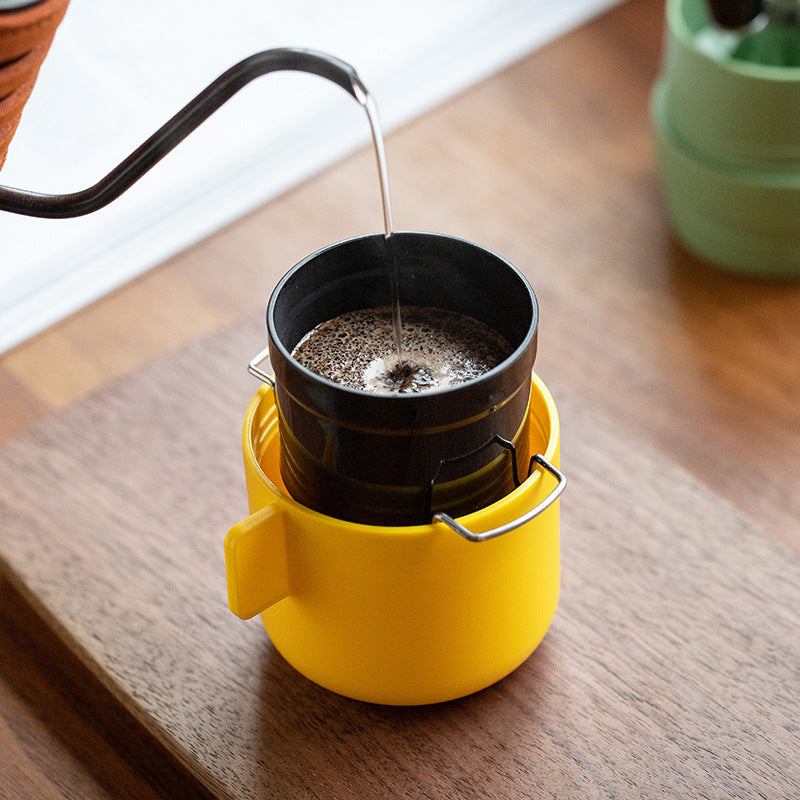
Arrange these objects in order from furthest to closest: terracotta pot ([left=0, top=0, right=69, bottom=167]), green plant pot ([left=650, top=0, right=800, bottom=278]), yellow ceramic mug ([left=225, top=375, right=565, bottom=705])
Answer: green plant pot ([left=650, top=0, right=800, bottom=278]) → yellow ceramic mug ([left=225, top=375, right=565, bottom=705]) → terracotta pot ([left=0, top=0, right=69, bottom=167])

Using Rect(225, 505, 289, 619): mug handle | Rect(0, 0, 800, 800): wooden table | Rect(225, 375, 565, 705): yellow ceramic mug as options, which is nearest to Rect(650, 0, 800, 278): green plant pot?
Rect(0, 0, 800, 800): wooden table

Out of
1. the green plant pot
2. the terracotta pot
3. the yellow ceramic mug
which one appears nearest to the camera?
the terracotta pot

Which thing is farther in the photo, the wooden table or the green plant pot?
the green plant pot

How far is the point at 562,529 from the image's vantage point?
0.70 metres

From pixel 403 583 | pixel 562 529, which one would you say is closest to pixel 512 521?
pixel 403 583

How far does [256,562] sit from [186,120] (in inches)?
8.2

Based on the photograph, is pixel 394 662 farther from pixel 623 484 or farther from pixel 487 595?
pixel 623 484

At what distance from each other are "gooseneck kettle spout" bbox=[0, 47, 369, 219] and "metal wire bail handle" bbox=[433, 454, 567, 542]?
0.19 metres

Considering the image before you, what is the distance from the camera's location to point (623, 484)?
73 cm

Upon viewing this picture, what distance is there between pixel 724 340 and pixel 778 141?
0.16 meters

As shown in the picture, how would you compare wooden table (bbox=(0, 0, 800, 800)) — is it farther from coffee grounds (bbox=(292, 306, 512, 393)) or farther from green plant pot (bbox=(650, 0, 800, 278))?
coffee grounds (bbox=(292, 306, 512, 393))

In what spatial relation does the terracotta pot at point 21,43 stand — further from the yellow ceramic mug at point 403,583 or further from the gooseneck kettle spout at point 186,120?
the yellow ceramic mug at point 403,583

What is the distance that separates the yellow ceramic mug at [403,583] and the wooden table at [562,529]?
4 cm

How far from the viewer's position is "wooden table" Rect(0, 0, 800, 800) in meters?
0.59
